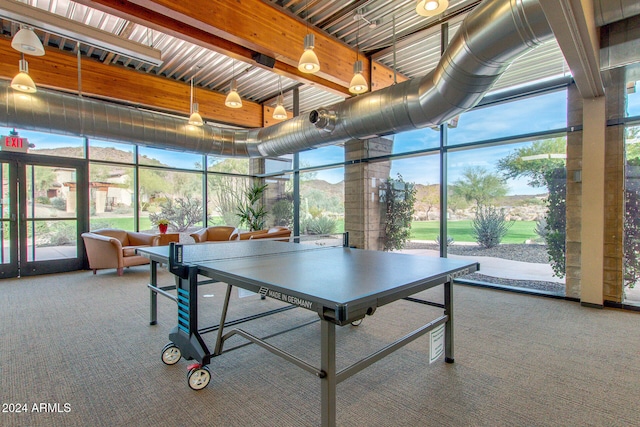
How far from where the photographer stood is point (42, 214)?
5.75 metres

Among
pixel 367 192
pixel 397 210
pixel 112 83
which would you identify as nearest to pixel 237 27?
pixel 112 83

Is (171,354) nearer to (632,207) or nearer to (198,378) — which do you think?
(198,378)

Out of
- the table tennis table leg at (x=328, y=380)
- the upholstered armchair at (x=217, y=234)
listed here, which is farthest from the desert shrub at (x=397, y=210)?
the table tennis table leg at (x=328, y=380)


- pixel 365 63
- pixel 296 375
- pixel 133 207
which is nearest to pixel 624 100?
pixel 365 63

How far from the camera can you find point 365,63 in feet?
15.4

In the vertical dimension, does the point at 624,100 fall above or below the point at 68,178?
above

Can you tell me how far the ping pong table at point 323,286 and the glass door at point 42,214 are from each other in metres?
4.36

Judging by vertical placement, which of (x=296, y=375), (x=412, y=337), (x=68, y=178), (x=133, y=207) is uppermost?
(x=68, y=178)

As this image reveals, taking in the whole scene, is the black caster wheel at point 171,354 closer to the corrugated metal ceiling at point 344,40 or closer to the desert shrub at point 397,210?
the corrugated metal ceiling at point 344,40

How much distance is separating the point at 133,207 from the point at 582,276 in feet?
26.1

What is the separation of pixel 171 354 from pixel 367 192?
4586mm

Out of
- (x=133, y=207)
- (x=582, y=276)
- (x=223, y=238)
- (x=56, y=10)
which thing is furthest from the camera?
(x=223, y=238)

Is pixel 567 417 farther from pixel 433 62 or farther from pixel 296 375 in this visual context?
pixel 433 62

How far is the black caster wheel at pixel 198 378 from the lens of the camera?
6.78ft
